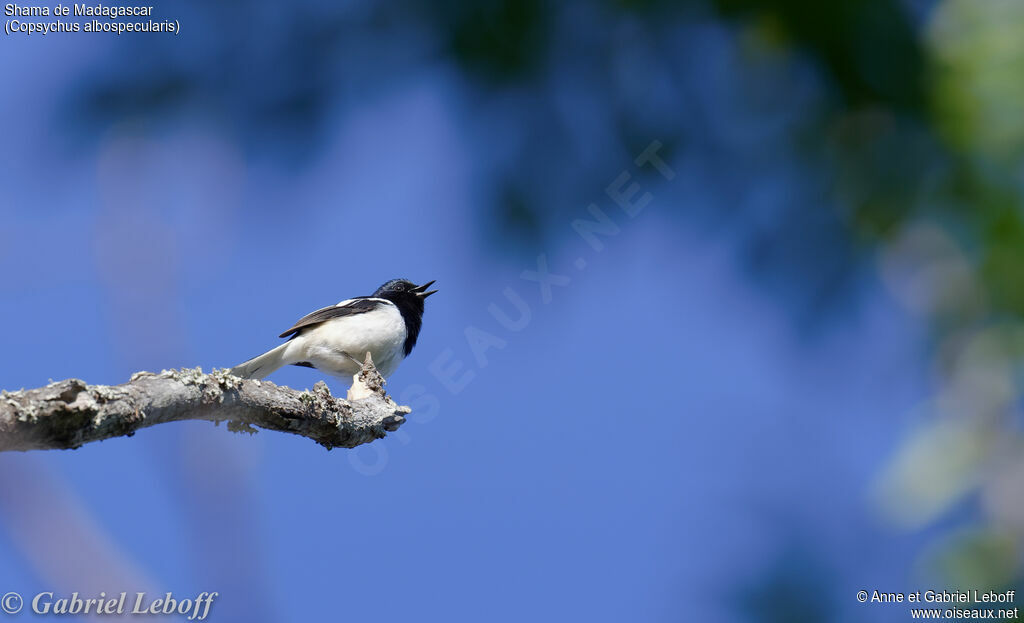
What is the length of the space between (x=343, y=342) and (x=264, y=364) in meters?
0.78

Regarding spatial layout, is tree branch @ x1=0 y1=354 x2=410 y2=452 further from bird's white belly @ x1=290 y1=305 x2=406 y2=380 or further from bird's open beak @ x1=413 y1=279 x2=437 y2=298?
bird's open beak @ x1=413 y1=279 x2=437 y2=298

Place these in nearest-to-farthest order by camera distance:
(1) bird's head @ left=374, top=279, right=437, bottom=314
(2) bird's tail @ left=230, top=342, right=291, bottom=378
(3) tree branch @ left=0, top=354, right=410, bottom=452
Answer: (3) tree branch @ left=0, top=354, right=410, bottom=452, (2) bird's tail @ left=230, top=342, right=291, bottom=378, (1) bird's head @ left=374, top=279, right=437, bottom=314

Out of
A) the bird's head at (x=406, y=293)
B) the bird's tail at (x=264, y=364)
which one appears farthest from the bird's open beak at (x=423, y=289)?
the bird's tail at (x=264, y=364)

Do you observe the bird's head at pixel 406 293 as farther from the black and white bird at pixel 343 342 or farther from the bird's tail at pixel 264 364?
the bird's tail at pixel 264 364

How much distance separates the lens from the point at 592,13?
6.09 feet

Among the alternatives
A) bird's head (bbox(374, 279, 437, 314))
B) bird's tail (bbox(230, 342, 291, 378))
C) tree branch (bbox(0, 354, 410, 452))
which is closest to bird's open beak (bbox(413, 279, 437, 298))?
bird's head (bbox(374, 279, 437, 314))

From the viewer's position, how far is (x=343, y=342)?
765cm

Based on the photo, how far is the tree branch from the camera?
2.75m

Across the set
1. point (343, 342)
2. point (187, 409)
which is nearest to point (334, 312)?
point (343, 342)

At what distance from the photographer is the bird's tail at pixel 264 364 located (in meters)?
7.58

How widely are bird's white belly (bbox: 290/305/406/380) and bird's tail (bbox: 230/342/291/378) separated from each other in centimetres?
12

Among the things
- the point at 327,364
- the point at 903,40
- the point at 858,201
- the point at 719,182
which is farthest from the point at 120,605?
the point at 327,364

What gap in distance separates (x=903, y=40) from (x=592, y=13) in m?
0.64

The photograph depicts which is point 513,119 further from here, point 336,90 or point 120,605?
point 120,605
